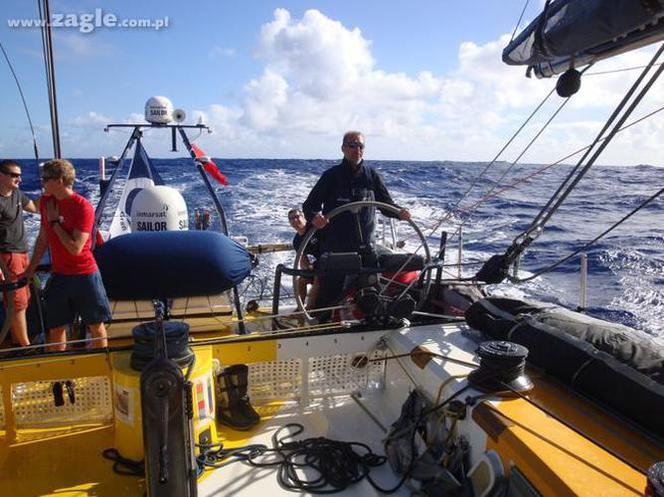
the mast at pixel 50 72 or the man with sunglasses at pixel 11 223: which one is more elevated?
the mast at pixel 50 72

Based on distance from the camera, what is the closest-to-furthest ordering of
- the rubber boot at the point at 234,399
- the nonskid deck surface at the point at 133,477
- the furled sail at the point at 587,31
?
the furled sail at the point at 587,31, the nonskid deck surface at the point at 133,477, the rubber boot at the point at 234,399

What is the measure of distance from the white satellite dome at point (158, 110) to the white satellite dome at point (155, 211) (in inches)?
49.0

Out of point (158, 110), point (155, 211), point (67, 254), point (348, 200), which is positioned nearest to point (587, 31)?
point (348, 200)

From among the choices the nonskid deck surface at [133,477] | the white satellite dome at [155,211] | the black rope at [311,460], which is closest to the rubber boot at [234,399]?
the nonskid deck surface at [133,477]

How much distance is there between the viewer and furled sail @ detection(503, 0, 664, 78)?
161 centimetres

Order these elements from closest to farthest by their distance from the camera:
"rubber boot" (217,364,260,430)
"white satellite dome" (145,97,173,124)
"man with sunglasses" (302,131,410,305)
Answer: "rubber boot" (217,364,260,430) < "man with sunglasses" (302,131,410,305) < "white satellite dome" (145,97,173,124)

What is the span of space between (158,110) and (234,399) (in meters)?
3.59

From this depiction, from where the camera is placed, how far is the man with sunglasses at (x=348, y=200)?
317 centimetres

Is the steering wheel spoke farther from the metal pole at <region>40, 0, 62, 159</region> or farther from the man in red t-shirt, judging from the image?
the metal pole at <region>40, 0, 62, 159</region>

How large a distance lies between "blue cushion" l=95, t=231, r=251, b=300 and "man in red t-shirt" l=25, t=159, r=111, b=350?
110mm

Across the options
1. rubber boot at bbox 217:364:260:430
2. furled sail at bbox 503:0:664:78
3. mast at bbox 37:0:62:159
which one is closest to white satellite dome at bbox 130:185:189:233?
mast at bbox 37:0:62:159

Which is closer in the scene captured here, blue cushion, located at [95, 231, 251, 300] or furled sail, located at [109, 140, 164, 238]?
blue cushion, located at [95, 231, 251, 300]

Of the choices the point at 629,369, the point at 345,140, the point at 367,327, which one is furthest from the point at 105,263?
the point at 629,369

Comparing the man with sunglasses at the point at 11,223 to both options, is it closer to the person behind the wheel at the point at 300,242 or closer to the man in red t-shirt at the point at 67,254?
the man in red t-shirt at the point at 67,254
